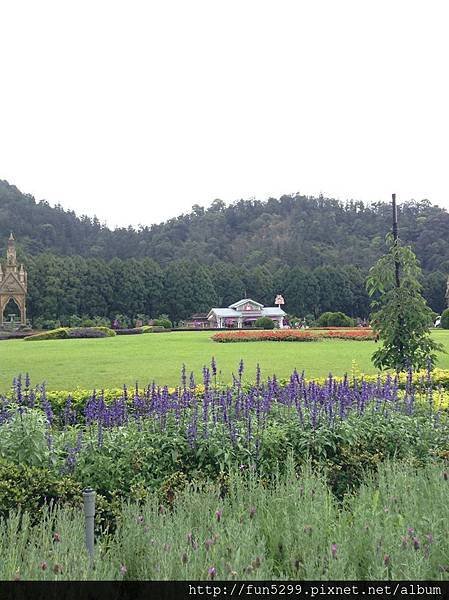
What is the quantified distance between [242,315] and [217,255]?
25.2 metres

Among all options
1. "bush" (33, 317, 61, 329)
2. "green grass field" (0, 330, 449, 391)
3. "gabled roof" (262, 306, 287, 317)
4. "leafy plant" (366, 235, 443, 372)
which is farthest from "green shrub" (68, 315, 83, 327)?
"leafy plant" (366, 235, 443, 372)

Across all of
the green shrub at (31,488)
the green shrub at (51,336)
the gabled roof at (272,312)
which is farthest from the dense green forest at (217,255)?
the green shrub at (31,488)

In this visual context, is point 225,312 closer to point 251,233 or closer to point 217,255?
point 217,255

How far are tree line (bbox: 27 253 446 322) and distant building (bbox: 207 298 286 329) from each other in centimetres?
337

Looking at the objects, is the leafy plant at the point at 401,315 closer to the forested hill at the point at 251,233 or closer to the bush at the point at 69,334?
the bush at the point at 69,334

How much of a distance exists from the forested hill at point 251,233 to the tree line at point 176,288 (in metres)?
7.62

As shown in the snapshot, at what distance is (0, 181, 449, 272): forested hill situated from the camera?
236ft

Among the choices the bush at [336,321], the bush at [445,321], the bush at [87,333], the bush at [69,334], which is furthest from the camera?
the bush at [336,321]

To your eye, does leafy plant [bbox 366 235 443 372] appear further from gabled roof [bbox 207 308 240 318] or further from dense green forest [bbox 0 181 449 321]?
gabled roof [bbox 207 308 240 318]

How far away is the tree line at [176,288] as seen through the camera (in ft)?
176

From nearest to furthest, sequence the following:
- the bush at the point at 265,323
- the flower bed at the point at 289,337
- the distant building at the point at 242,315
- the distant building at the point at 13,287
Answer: the flower bed at the point at 289,337 < the bush at the point at 265,323 < the distant building at the point at 13,287 < the distant building at the point at 242,315

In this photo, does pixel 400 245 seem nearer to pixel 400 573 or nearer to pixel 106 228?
pixel 400 573

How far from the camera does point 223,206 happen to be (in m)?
101

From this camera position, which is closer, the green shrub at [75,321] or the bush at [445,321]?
the bush at [445,321]
